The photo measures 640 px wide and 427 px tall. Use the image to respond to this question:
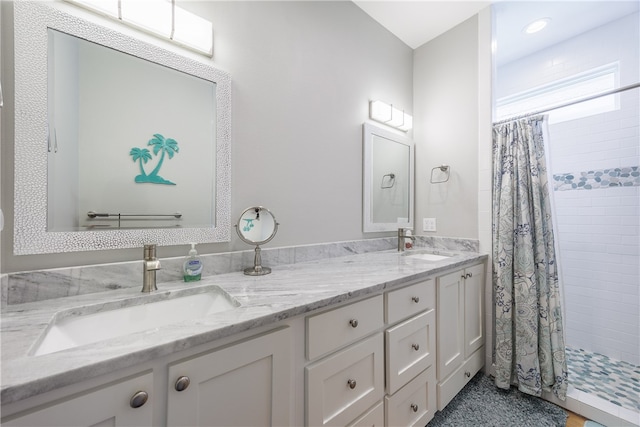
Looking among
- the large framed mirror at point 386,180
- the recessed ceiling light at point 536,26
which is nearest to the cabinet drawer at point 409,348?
the large framed mirror at point 386,180

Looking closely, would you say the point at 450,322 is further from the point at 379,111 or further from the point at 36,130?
the point at 36,130

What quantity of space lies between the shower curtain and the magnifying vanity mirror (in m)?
1.50

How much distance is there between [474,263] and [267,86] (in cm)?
168

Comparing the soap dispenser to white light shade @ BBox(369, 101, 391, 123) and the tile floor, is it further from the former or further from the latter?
the tile floor

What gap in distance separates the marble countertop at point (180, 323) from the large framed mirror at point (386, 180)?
62 cm

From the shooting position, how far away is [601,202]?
2.04 metres

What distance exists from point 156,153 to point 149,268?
474mm

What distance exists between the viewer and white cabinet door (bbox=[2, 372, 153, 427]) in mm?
451

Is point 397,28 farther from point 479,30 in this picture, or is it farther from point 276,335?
point 276,335

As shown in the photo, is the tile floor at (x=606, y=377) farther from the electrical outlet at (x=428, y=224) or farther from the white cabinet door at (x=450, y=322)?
the electrical outlet at (x=428, y=224)

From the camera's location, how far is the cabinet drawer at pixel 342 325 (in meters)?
0.85

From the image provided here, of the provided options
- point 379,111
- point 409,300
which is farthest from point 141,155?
point 379,111

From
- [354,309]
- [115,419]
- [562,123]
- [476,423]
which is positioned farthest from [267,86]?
[562,123]

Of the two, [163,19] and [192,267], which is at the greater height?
[163,19]
